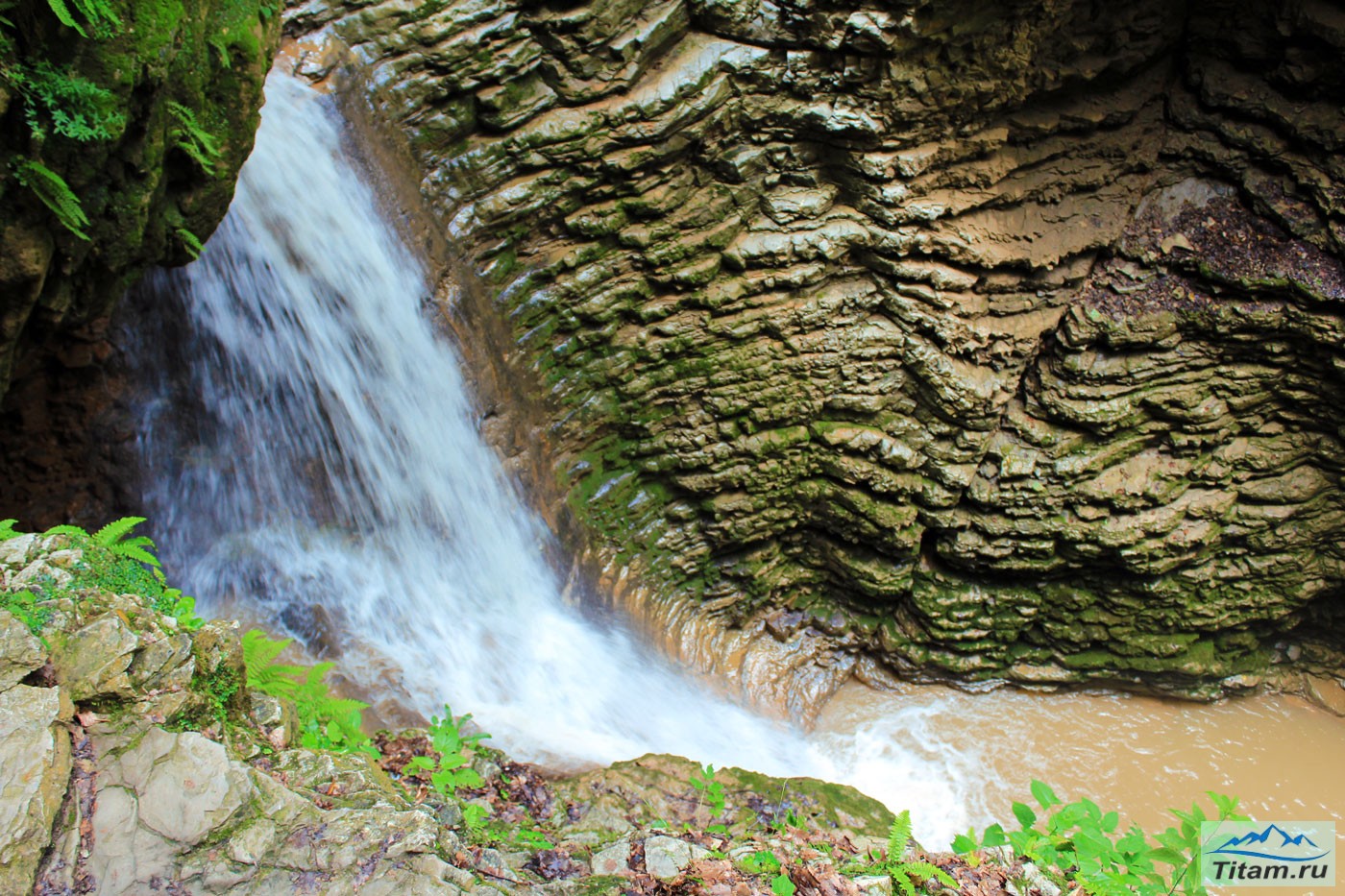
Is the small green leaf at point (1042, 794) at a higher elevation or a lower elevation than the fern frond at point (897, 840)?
higher

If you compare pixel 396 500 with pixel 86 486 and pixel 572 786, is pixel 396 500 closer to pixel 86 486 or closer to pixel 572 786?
pixel 86 486

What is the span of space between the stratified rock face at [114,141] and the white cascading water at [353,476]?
0.70 meters

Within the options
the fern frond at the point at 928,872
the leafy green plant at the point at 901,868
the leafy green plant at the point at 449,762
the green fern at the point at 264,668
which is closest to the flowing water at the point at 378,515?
the leafy green plant at the point at 449,762

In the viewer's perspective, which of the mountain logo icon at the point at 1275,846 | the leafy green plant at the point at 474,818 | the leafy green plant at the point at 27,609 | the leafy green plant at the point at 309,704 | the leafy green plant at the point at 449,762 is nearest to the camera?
the leafy green plant at the point at 27,609

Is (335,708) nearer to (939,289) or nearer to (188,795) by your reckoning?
(188,795)

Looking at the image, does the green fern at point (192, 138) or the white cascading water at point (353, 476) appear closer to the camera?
the green fern at point (192, 138)

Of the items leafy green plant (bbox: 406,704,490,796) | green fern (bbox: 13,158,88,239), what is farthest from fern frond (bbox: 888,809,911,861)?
green fern (bbox: 13,158,88,239)

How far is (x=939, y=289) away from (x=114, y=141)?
17.6ft

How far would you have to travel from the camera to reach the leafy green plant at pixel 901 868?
2660mm

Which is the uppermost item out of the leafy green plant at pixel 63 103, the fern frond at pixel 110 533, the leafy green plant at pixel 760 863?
the leafy green plant at pixel 63 103

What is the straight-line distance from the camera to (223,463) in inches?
185

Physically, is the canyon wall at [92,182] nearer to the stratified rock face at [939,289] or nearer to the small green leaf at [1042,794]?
the stratified rock face at [939,289]

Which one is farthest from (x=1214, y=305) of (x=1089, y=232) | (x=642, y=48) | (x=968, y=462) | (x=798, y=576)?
(x=642, y=48)

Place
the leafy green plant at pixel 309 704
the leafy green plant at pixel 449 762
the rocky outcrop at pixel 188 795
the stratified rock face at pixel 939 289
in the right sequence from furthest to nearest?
the stratified rock face at pixel 939 289 → the leafy green plant at pixel 449 762 → the leafy green plant at pixel 309 704 → the rocky outcrop at pixel 188 795
